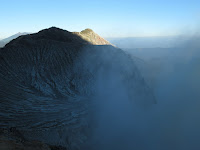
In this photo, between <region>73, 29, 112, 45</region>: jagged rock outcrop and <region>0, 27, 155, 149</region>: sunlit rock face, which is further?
<region>73, 29, 112, 45</region>: jagged rock outcrop

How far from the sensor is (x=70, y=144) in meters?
13.8

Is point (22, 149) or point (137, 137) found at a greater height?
point (22, 149)

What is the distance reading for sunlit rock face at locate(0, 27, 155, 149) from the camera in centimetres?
1448

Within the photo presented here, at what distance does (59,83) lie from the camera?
68.0 feet

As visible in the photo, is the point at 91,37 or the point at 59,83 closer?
the point at 59,83

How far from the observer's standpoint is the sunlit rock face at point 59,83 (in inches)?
570

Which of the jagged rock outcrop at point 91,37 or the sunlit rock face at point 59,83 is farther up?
the jagged rock outcrop at point 91,37

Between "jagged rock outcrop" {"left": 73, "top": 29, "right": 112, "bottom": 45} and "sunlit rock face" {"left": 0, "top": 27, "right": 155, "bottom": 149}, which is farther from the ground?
"jagged rock outcrop" {"left": 73, "top": 29, "right": 112, "bottom": 45}

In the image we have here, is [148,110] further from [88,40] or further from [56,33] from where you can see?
[56,33]

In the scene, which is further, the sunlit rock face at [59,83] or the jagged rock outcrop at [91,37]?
the jagged rock outcrop at [91,37]

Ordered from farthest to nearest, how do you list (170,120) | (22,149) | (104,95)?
(170,120), (104,95), (22,149)

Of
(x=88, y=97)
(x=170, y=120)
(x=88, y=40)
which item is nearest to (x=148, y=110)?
(x=170, y=120)

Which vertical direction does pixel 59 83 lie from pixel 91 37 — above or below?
below

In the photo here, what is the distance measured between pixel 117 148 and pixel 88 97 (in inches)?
272
